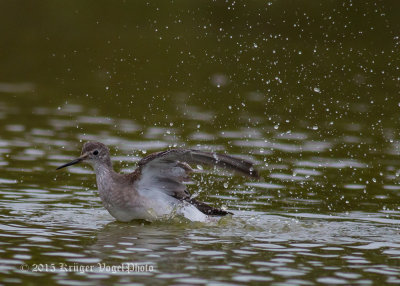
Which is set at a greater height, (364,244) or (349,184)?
(349,184)

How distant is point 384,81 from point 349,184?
10.2 meters

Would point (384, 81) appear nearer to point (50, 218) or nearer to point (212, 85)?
point (212, 85)

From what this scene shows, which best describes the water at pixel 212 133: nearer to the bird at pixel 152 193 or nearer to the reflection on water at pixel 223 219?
the reflection on water at pixel 223 219

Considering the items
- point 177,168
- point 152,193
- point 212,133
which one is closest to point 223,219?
point 177,168

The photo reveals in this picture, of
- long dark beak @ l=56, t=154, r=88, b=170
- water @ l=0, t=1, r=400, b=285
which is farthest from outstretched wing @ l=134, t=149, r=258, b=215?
long dark beak @ l=56, t=154, r=88, b=170

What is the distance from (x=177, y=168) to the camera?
47.6 feet

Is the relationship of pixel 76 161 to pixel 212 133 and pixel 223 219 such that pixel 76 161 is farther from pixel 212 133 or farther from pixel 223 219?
pixel 212 133

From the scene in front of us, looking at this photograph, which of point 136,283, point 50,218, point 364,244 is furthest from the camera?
point 50,218

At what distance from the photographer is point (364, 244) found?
13.0 m

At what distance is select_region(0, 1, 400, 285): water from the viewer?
11.9 m

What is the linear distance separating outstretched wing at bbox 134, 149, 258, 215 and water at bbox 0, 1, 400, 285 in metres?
0.54

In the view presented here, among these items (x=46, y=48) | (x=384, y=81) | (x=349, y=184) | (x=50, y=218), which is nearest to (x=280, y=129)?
(x=349, y=184)

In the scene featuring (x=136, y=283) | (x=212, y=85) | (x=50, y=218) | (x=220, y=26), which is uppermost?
(x=220, y=26)

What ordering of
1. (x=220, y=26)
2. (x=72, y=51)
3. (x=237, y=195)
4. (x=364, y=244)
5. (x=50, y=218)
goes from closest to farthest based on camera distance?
(x=364, y=244), (x=50, y=218), (x=237, y=195), (x=72, y=51), (x=220, y=26)
